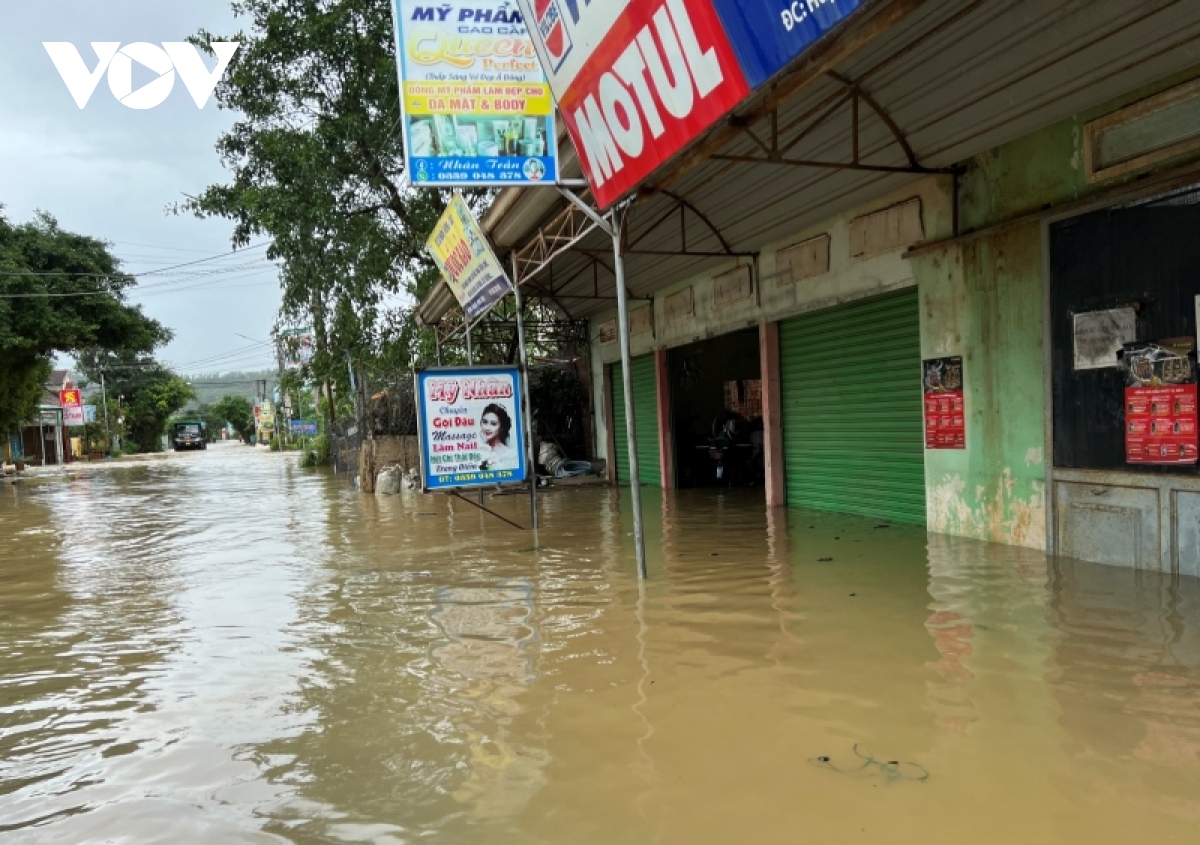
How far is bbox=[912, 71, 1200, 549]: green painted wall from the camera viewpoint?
6.29m

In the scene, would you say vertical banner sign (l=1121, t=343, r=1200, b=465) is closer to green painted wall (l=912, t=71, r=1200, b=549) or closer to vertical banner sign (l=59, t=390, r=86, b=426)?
green painted wall (l=912, t=71, r=1200, b=549)

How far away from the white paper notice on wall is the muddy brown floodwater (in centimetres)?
153

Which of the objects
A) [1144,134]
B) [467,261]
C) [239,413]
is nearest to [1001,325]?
[1144,134]

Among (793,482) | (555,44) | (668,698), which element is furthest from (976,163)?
(668,698)

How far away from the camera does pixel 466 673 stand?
4402mm

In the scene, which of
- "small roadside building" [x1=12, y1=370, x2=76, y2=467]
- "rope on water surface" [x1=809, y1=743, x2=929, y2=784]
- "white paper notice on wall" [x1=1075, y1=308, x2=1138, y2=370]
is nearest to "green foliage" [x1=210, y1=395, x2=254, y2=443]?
"small roadside building" [x1=12, y1=370, x2=76, y2=467]

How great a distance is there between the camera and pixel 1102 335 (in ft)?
18.9

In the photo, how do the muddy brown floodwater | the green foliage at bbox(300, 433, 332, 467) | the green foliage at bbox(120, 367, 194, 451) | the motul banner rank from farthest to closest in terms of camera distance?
the green foliage at bbox(120, 367, 194, 451), the green foliage at bbox(300, 433, 332, 467), the motul banner, the muddy brown floodwater

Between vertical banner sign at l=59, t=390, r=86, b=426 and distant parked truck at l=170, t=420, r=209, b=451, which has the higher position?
vertical banner sign at l=59, t=390, r=86, b=426

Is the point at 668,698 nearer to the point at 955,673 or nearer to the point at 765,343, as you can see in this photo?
the point at 955,673

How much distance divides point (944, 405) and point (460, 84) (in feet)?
17.9

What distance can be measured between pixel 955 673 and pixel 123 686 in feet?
14.9

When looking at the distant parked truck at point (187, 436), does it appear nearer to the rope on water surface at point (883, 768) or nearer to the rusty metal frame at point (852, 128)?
the rusty metal frame at point (852, 128)

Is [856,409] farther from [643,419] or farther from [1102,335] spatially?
[643,419]
